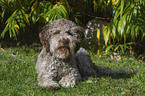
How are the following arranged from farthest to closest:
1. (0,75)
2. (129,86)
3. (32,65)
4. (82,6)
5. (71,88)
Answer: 1. (82,6)
2. (32,65)
3. (0,75)
4. (129,86)
5. (71,88)

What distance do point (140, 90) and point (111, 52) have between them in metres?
2.95

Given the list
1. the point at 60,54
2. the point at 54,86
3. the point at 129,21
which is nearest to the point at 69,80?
the point at 54,86

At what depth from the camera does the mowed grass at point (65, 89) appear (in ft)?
11.3

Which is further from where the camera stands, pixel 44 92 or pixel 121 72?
pixel 121 72

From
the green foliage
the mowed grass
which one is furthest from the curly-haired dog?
the green foliage

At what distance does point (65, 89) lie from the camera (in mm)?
Result: 3572

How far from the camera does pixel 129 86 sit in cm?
388

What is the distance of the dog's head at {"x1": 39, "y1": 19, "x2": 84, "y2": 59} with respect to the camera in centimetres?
324

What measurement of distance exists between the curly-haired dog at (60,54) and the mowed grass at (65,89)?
0.18 metres

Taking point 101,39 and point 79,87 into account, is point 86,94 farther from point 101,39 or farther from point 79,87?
point 101,39

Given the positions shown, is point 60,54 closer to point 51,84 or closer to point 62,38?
point 62,38

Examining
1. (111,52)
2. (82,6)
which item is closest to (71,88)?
(111,52)

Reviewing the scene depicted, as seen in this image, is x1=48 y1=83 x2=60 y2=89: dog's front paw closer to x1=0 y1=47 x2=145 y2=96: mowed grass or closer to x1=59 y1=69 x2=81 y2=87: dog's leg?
x1=0 y1=47 x2=145 y2=96: mowed grass

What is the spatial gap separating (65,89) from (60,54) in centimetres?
69
